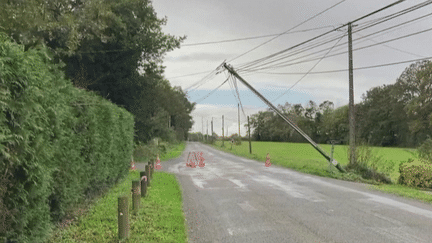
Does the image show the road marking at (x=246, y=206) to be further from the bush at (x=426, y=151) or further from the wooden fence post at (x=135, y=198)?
the bush at (x=426, y=151)

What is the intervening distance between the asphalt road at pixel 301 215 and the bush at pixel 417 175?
3378 mm

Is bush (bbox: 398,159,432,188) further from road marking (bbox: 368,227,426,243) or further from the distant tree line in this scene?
the distant tree line

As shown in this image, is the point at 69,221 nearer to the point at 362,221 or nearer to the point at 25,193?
the point at 25,193

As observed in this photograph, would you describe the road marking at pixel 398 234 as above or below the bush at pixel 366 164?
below

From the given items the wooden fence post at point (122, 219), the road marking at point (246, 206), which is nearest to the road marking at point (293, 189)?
the road marking at point (246, 206)

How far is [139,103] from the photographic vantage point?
79.8ft

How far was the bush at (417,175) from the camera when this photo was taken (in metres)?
12.5

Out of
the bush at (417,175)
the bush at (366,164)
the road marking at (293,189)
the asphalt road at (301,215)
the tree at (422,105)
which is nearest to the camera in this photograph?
the asphalt road at (301,215)

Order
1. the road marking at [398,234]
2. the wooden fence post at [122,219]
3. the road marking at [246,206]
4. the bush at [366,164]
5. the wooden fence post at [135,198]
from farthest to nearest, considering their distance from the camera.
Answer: the bush at [366,164]
the road marking at [246,206]
the wooden fence post at [135,198]
the road marking at [398,234]
the wooden fence post at [122,219]

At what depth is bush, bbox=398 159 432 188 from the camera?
41.1ft

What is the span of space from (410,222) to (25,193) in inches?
292

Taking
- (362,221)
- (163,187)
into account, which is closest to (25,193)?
(362,221)

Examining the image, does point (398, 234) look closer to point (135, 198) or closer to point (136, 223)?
point (136, 223)

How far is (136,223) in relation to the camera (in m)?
6.49
